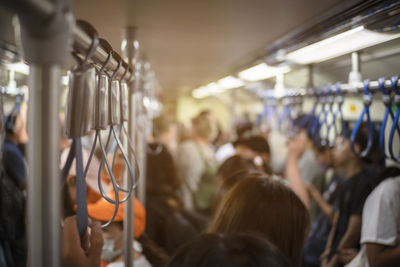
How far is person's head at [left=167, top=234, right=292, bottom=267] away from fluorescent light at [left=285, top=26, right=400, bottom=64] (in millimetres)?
1046

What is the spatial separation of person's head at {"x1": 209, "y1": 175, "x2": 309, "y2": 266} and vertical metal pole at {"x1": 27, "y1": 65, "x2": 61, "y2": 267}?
0.75 metres

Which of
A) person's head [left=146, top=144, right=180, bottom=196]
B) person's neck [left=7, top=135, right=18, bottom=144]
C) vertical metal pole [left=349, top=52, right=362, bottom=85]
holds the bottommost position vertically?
person's head [left=146, top=144, right=180, bottom=196]

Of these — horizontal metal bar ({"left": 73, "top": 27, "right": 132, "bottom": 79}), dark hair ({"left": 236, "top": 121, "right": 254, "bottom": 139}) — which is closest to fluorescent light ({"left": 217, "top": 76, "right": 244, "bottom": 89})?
dark hair ({"left": 236, "top": 121, "right": 254, "bottom": 139})

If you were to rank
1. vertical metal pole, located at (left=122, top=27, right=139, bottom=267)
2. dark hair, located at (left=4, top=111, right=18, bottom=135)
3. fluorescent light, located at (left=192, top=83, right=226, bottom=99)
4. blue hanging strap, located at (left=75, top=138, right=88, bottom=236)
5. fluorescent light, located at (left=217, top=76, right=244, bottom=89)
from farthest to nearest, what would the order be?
fluorescent light, located at (left=192, top=83, right=226, bottom=99) < fluorescent light, located at (left=217, top=76, right=244, bottom=89) < dark hair, located at (left=4, top=111, right=18, bottom=135) < vertical metal pole, located at (left=122, top=27, right=139, bottom=267) < blue hanging strap, located at (left=75, top=138, right=88, bottom=236)

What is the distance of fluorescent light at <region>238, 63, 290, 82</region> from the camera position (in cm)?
260

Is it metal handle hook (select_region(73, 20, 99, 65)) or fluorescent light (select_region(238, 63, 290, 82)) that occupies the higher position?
fluorescent light (select_region(238, 63, 290, 82))

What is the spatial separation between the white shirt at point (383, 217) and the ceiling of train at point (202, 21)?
0.74m

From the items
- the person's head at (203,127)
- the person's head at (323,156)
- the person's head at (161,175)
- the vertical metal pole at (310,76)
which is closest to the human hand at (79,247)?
the person's head at (161,175)

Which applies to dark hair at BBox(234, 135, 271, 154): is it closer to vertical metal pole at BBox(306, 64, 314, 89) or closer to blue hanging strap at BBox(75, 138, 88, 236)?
vertical metal pole at BBox(306, 64, 314, 89)

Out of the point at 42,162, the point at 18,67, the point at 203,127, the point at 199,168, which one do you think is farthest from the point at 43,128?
the point at 203,127

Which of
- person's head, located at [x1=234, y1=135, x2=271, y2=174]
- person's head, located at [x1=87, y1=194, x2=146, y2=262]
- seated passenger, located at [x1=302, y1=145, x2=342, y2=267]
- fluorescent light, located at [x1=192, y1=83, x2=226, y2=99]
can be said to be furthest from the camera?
fluorescent light, located at [x1=192, y1=83, x2=226, y2=99]

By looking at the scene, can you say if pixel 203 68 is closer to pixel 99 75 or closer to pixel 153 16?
pixel 153 16

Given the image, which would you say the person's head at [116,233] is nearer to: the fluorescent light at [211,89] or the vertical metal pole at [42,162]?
the vertical metal pole at [42,162]

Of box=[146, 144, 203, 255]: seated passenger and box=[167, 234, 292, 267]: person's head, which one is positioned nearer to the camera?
box=[167, 234, 292, 267]: person's head
